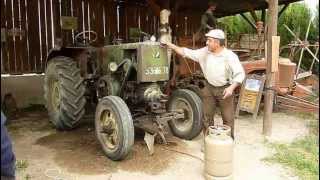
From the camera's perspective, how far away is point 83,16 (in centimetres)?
980

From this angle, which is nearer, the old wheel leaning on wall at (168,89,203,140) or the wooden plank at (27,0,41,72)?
the old wheel leaning on wall at (168,89,203,140)

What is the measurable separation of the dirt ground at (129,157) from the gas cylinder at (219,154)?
10.6 inches

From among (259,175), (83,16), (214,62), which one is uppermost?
(83,16)

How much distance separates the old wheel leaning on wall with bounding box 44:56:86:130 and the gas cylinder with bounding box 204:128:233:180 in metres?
2.28

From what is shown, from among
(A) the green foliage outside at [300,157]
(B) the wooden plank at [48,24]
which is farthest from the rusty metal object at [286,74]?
(B) the wooden plank at [48,24]

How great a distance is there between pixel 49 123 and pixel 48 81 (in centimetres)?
90

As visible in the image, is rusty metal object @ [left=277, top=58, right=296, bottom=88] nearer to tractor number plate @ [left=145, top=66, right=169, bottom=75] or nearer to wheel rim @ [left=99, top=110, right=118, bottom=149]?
tractor number plate @ [left=145, top=66, right=169, bottom=75]

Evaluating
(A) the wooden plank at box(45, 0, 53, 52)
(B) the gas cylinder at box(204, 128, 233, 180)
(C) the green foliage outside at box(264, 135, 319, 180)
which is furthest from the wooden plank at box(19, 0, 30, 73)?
(B) the gas cylinder at box(204, 128, 233, 180)

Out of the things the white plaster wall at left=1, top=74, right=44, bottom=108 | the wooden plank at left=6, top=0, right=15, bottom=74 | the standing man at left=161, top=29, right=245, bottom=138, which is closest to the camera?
the standing man at left=161, top=29, right=245, bottom=138

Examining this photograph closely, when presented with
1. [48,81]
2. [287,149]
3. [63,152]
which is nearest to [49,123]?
[48,81]

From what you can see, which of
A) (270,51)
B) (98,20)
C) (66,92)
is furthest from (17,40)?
(270,51)

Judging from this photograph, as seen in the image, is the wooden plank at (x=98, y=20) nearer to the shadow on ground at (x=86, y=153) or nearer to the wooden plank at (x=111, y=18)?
the wooden plank at (x=111, y=18)

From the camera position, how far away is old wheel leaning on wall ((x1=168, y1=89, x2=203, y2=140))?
17.9 ft

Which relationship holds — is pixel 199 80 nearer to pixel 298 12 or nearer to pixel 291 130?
Answer: pixel 291 130
